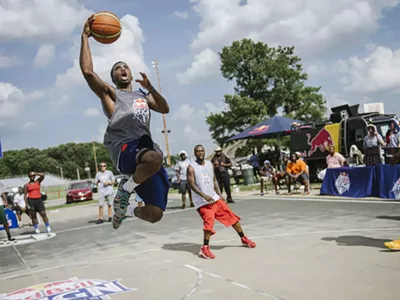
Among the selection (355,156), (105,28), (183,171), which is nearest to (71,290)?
(105,28)

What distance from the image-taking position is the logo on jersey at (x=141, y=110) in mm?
4395

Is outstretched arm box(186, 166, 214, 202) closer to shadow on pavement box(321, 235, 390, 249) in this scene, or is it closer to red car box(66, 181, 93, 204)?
shadow on pavement box(321, 235, 390, 249)

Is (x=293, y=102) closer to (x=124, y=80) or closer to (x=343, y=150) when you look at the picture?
(x=343, y=150)

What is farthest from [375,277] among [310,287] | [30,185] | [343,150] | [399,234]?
[343,150]

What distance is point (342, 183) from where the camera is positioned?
13.5 meters

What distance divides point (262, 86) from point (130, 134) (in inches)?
1570

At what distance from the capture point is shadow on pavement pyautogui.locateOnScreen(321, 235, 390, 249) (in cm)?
624

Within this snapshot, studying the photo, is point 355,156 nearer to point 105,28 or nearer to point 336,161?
point 336,161

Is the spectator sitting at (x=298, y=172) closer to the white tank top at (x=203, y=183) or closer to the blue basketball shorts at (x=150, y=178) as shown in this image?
the white tank top at (x=203, y=183)

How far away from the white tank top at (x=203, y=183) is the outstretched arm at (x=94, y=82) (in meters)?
3.05

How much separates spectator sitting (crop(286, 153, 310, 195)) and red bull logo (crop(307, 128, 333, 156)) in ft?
10.0

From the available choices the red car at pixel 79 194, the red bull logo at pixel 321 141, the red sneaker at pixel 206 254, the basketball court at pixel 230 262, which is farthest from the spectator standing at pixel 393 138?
the red car at pixel 79 194

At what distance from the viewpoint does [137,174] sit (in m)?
4.20

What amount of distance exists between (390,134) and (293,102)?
31837 millimetres
